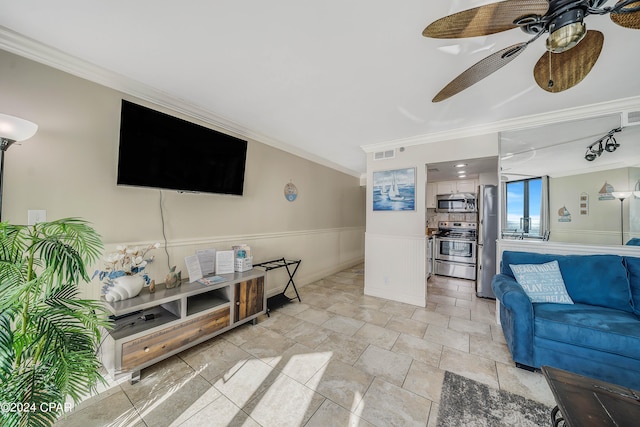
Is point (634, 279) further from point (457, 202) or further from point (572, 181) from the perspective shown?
point (457, 202)

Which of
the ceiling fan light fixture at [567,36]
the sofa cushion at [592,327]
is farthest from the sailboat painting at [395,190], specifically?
the ceiling fan light fixture at [567,36]

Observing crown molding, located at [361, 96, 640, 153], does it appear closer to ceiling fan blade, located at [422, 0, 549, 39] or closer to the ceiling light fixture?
the ceiling light fixture

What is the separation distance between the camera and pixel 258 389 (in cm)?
174

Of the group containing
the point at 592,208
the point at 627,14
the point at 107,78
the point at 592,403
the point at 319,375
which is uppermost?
the point at 107,78

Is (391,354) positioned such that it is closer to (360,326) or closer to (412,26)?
(360,326)

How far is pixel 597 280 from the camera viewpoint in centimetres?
217

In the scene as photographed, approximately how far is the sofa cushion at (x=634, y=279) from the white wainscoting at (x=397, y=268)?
183cm

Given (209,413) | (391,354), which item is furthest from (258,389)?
(391,354)

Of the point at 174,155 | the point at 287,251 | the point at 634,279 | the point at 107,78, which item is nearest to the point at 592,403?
the point at 634,279

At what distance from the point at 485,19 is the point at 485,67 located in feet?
1.24

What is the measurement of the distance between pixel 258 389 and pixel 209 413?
0.35 m

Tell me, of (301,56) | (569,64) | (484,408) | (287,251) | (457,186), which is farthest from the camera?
(457,186)

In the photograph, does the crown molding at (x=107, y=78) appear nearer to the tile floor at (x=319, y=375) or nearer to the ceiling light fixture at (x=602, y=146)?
the tile floor at (x=319, y=375)

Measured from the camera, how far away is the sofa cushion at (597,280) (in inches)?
81.6
